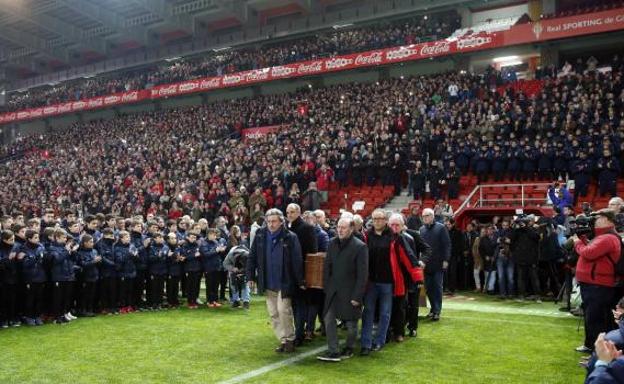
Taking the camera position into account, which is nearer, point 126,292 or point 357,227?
point 357,227

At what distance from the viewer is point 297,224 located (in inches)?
291

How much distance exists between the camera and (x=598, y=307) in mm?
6086

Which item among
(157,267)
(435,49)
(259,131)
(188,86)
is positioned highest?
(188,86)

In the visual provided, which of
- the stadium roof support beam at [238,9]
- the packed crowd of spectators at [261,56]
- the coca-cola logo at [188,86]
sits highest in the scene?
the stadium roof support beam at [238,9]

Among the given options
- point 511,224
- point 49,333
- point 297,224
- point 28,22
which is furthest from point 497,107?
point 28,22

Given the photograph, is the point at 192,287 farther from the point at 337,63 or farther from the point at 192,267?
the point at 337,63

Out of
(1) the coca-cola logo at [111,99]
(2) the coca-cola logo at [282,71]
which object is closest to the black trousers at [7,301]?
(2) the coca-cola logo at [282,71]

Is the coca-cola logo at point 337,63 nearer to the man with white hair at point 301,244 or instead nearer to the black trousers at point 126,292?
the black trousers at point 126,292

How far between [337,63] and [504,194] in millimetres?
14259

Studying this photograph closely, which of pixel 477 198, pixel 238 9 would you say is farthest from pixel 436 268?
pixel 238 9

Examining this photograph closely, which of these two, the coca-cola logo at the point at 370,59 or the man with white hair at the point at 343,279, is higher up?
the coca-cola logo at the point at 370,59

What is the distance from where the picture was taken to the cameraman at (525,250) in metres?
11.1

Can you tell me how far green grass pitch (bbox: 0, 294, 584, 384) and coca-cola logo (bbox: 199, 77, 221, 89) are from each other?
82.5 ft

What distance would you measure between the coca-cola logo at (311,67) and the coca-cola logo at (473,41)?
754 cm
